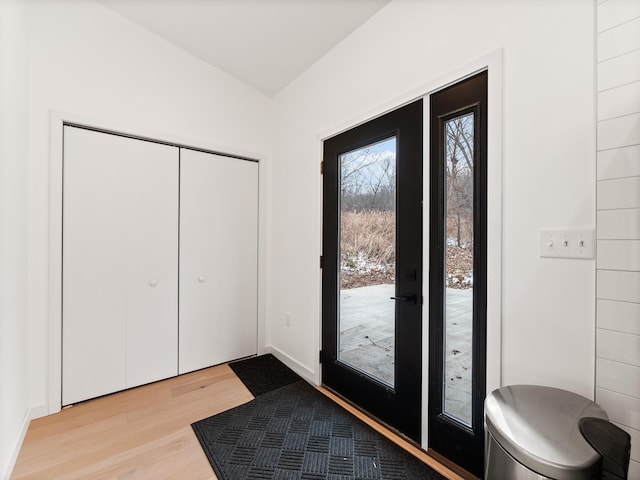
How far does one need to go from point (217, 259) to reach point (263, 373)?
115 cm

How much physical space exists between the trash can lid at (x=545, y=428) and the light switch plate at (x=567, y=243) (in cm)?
54

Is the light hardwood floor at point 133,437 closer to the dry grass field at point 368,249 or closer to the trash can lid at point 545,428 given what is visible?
the trash can lid at point 545,428

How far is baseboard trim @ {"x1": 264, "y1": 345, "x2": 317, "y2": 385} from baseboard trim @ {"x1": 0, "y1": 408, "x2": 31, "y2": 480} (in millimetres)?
1810

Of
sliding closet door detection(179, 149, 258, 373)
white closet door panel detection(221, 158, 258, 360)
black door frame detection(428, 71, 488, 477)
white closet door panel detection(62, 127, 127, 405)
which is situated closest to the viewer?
black door frame detection(428, 71, 488, 477)

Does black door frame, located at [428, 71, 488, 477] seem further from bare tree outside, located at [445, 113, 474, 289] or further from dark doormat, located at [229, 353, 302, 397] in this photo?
dark doormat, located at [229, 353, 302, 397]

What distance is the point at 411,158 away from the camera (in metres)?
1.80

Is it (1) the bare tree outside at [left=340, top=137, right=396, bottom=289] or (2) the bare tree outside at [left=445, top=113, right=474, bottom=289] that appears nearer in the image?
(2) the bare tree outside at [left=445, top=113, right=474, bottom=289]

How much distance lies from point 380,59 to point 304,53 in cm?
83

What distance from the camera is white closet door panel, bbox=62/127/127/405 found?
7.00ft

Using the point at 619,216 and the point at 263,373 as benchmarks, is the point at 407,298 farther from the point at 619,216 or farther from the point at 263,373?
the point at 263,373

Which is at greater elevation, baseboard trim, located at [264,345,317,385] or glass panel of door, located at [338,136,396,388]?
glass panel of door, located at [338,136,396,388]

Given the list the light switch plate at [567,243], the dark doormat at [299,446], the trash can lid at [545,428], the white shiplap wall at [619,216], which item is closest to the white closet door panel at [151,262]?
the dark doormat at [299,446]

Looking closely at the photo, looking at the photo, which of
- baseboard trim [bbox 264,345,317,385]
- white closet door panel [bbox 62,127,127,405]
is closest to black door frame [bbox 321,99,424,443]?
baseboard trim [bbox 264,345,317,385]

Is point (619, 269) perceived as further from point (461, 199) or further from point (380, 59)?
point (380, 59)
